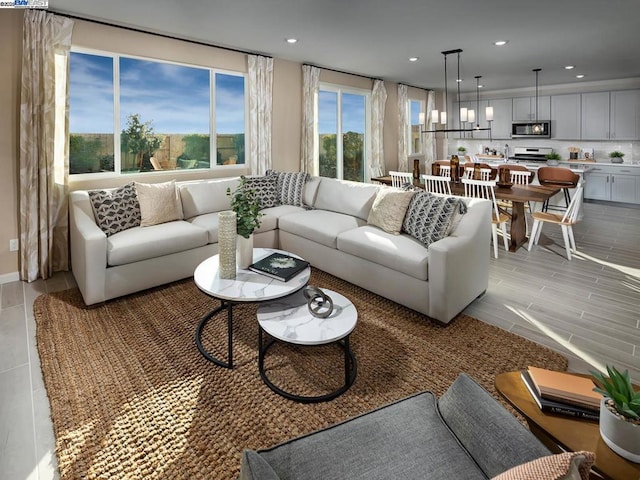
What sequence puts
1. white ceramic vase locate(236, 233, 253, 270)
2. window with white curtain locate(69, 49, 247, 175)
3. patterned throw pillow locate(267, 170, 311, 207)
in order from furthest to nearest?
1. patterned throw pillow locate(267, 170, 311, 207)
2. window with white curtain locate(69, 49, 247, 175)
3. white ceramic vase locate(236, 233, 253, 270)

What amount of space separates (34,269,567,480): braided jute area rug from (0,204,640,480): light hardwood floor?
10cm

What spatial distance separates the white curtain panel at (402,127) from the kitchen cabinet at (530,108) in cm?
291

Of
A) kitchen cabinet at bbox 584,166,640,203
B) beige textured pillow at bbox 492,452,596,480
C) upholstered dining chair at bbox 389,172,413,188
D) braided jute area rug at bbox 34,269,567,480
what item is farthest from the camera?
kitchen cabinet at bbox 584,166,640,203

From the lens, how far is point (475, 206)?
330 cm

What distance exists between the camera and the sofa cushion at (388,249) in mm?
3001

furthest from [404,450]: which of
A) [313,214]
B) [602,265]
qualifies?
[602,265]

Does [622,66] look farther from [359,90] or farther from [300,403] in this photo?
[300,403]

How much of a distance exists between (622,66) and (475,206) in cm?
540

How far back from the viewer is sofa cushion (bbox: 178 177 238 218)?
4.38 meters

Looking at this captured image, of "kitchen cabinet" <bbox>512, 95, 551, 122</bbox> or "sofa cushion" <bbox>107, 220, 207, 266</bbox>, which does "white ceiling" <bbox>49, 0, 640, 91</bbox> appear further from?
"kitchen cabinet" <bbox>512, 95, 551, 122</bbox>

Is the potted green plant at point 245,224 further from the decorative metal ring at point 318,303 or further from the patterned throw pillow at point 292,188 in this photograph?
the patterned throw pillow at point 292,188

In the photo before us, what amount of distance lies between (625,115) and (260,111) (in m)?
7.41

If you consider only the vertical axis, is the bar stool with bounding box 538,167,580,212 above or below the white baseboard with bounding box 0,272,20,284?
above

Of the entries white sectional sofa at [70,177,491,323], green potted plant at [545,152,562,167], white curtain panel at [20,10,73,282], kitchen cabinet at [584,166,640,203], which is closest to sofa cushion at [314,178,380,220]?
white sectional sofa at [70,177,491,323]
